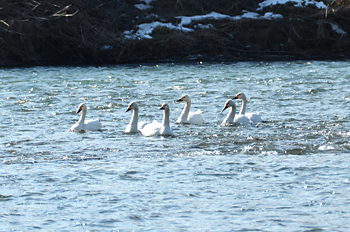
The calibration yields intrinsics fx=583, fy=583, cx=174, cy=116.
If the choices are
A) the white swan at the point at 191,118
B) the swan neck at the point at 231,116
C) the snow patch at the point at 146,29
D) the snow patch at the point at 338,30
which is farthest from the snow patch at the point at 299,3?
the white swan at the point at 191,118

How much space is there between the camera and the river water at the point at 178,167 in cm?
634

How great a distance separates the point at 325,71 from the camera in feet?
75.3

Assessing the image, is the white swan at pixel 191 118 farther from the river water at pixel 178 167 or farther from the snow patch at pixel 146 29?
the snow patch at pixel 146 29

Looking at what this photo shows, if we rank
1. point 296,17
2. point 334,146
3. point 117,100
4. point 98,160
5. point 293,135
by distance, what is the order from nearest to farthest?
point 98,160 → point 334,146 → point 293,135 → point 117,100 → point 296,17

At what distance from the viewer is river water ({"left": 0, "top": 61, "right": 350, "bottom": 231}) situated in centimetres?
634

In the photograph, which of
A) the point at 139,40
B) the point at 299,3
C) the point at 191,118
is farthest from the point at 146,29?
the point at 191,118

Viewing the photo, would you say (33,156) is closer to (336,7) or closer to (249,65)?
(249,65)

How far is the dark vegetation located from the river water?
11564 millimetres

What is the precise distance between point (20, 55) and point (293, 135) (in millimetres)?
20440

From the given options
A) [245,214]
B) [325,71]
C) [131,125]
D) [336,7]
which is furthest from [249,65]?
[245,214]

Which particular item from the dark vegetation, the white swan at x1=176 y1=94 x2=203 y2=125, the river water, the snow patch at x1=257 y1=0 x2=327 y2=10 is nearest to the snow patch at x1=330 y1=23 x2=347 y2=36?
the dark vegetation

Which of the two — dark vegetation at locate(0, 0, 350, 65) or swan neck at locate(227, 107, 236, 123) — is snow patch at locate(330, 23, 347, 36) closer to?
dark vegetation at locate(0, 0, 350, 65)

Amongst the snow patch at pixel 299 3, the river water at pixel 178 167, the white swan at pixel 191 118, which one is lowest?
the river water at pixel 178 167

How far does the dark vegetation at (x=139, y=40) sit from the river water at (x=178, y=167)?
1156 cm
